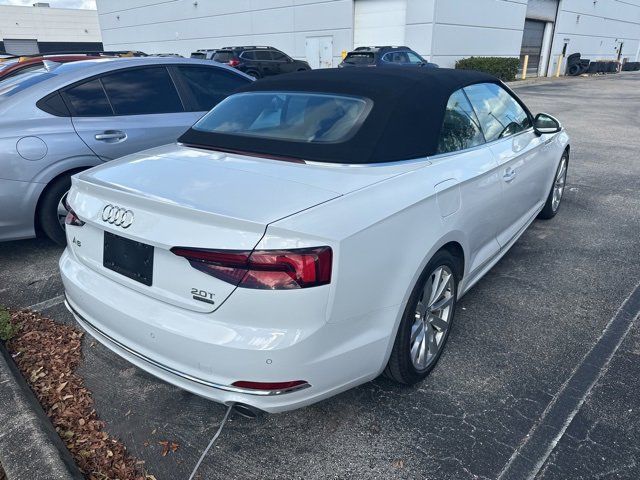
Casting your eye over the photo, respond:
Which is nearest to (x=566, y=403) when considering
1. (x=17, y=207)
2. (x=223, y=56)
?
(x=17, y=207)

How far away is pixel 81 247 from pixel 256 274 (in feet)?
3.68

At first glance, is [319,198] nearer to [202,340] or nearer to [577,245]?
[202,340]

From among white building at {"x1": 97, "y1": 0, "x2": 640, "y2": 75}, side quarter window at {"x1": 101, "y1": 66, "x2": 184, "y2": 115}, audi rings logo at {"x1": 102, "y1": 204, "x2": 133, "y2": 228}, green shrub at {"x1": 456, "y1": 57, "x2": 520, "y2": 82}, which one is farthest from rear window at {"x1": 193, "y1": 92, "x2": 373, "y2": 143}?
green shrub at {"x1": 456, "y1": 57, "x2": 520, "y2": 82}

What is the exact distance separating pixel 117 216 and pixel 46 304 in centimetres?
190

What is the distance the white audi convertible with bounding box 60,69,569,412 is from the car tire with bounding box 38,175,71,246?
5.52ft

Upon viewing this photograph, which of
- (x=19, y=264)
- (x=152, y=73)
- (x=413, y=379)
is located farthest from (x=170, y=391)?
(x=152, y=73)

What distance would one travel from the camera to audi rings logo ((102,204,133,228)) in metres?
2.11

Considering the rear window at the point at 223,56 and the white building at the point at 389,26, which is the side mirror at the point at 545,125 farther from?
the white building at the point at 389,26

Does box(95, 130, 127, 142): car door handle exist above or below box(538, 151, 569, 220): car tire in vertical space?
above

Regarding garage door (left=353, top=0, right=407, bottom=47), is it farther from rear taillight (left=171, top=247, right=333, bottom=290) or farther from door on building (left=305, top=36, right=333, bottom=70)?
rear taillight (left=171, top=247, right=333, bottom=290)

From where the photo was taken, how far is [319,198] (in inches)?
81.0

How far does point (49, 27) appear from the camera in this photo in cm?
6166

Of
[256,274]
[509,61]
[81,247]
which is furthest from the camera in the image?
[509,61]

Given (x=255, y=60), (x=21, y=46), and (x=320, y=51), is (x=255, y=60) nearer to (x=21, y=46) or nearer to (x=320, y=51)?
(x=320, y=51)
